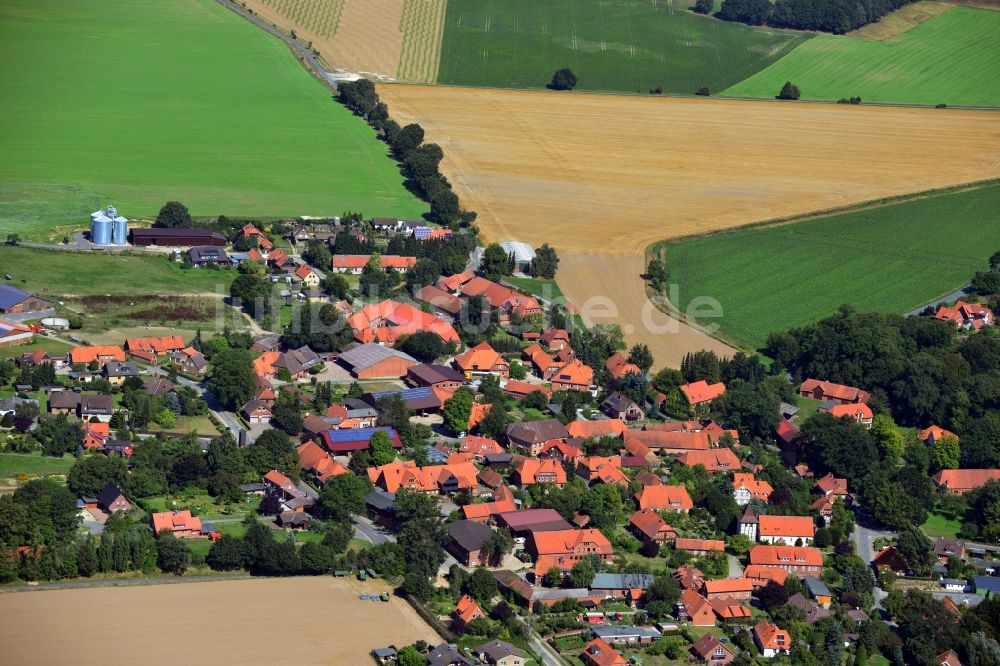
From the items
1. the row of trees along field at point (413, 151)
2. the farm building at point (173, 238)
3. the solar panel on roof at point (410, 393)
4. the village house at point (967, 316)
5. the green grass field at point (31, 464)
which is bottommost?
the green grass field at point (31, 464)

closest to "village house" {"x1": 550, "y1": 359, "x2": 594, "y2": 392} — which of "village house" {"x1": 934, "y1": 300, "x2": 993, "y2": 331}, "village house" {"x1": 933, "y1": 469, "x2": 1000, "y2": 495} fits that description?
"village house" {"x1": 933, "y1": 469, "x2": 1000, "y2": 495}

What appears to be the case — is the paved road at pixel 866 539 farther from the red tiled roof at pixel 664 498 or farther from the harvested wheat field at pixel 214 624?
the harvested wheat field at pixel 214 624

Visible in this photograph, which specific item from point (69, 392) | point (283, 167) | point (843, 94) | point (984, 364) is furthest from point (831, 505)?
point (843, 94)

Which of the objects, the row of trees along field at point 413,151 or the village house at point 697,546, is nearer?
the village house at point 697,546

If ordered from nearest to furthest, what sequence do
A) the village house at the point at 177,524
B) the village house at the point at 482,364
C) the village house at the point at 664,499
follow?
the village house at the point at 177,524 < the village house at the point at 664,499 < the village house at the point at 482,364

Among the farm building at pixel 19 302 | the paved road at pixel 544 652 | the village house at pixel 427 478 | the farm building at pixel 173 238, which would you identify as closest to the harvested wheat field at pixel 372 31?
the farm building at pixel 173 238

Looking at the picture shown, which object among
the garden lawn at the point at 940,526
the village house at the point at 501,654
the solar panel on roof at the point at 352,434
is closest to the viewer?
the village house at the point at 501,654

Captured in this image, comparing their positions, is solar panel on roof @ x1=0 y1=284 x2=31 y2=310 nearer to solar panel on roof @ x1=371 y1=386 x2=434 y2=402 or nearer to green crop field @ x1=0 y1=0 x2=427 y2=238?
green crop field @ x1=0 y1=0 x2=427 y2=238

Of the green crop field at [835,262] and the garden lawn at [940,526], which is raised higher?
the green crop field at [835,262]
